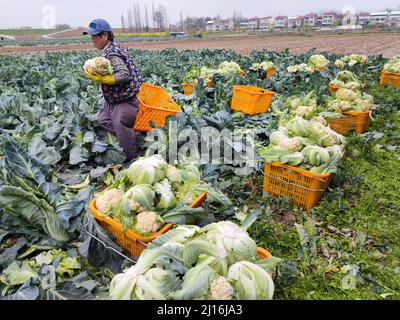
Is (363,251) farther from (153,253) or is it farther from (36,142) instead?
(36,142)

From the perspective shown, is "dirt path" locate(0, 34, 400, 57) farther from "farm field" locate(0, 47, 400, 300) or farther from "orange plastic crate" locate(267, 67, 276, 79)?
"farm field" locate(0, 47, 400, 300)

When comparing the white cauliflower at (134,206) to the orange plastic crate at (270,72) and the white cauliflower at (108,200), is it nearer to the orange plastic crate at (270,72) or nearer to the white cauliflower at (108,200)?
the white cauliflower at (108,200)

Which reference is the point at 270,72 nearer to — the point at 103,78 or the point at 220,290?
the point at 103,78

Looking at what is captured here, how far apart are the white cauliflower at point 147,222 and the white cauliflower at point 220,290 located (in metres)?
0.76

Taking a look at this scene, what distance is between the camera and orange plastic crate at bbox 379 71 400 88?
8867 mm

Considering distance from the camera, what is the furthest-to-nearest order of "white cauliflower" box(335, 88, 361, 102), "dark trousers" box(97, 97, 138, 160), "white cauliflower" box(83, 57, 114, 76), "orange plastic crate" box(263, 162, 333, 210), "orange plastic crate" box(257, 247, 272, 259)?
"white cauliflower" box(335, 88, 361, 102) < "dark trousers" box(97, 97, 138, 160) < "white cauliflower" box(83, 57, 114, 76) < "orange plastic crate" box(263, 162, 333, 210) < "orange plastic crate" box(257, 247, 272, 259)

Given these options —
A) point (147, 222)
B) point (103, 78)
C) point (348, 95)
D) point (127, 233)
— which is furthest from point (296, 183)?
point (348, 95)

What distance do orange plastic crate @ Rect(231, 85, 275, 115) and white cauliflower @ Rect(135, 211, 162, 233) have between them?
445cm

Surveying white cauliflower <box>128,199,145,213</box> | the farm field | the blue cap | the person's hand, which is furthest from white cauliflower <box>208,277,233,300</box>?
the blue cap

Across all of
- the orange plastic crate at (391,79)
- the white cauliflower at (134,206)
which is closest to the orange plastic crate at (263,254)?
the white cauliflower at (134,206)

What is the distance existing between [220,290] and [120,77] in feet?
10.4

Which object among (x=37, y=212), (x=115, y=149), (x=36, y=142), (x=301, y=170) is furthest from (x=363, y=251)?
(x=36, y=142)

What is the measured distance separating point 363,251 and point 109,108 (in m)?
3.68

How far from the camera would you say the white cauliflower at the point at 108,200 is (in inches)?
105
